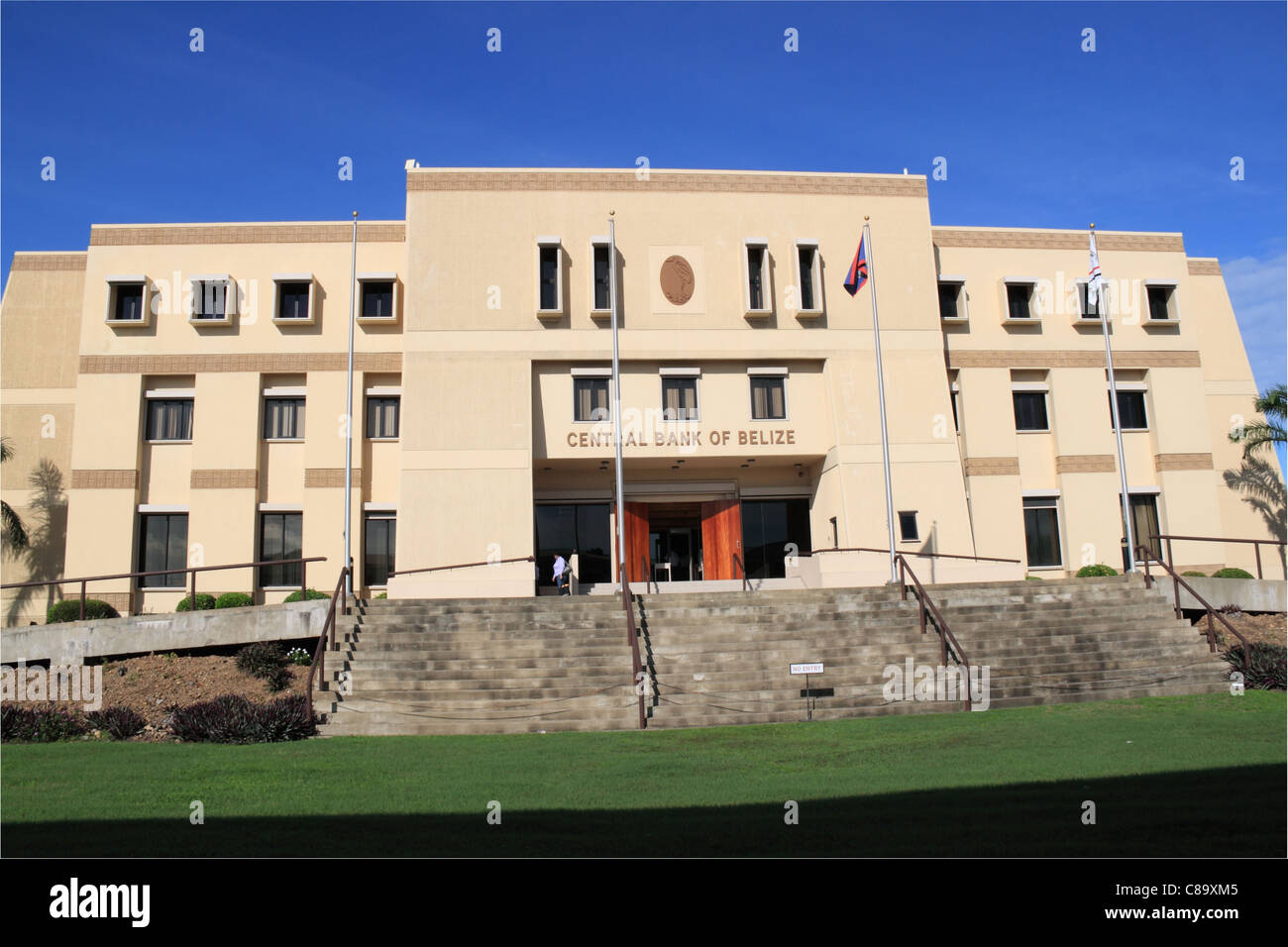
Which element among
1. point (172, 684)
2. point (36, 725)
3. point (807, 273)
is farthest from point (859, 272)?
point (36, 725)

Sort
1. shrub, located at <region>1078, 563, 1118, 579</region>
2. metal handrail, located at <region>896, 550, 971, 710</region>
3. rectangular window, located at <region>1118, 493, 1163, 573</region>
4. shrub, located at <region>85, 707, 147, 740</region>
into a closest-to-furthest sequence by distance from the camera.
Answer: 1. shrub, located at <region>85, 707, 147, 740</region>
2. metal handrail, located at <region>896, 550, 971, 710</region>
3. shrub, located at <region>1078, 563, 1118, 579</region>
4. rectangular window, located at <region>1118, 493, 1163, 573</region>

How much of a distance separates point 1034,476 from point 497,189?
58.4 ft

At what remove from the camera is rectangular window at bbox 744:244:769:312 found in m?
27.5

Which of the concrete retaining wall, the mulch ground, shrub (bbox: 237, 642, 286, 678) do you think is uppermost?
the concrete retaining wall

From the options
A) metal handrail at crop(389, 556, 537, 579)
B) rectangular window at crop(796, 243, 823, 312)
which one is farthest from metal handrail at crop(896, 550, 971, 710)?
rectangular window at crop(796, 243, 823, 312)

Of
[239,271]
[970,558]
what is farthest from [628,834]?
[239,271]

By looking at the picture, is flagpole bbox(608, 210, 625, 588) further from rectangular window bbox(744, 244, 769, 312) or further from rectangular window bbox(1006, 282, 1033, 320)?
rectangular window bbox(1006, 282, 1033, 320)

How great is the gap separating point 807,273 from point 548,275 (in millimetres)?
7426

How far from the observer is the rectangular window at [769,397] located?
2758cm

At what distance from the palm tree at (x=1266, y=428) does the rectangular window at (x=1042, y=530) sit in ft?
19.7

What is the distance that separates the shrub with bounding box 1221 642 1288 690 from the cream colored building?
8.06 meters

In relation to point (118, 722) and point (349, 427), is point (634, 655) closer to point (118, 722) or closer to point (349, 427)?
point (118, 722)

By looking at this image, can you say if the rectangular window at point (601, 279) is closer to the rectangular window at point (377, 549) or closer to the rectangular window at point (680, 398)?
the rectangular window at point (680, 398)

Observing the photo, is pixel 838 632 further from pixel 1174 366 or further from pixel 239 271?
pixel 239 271
